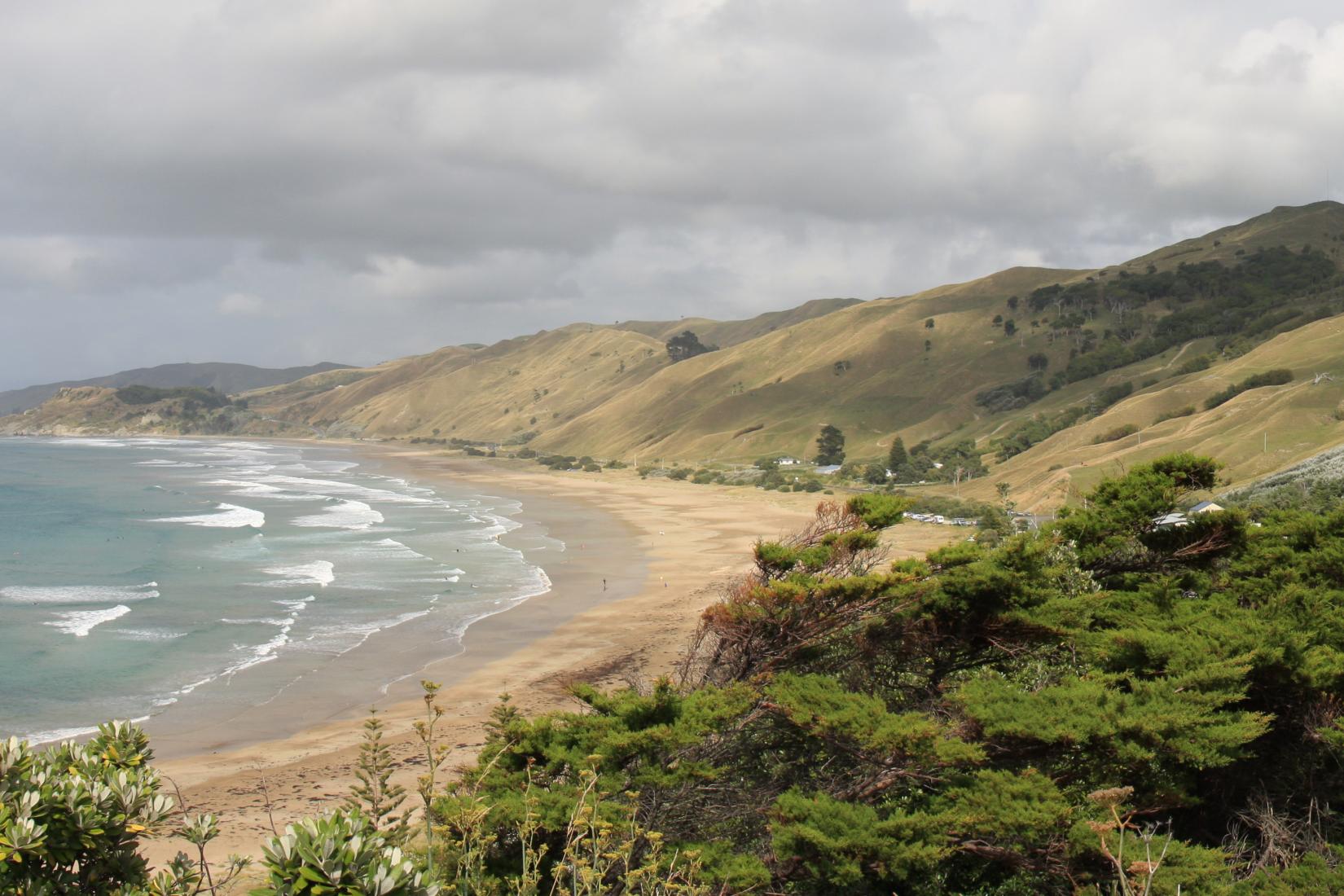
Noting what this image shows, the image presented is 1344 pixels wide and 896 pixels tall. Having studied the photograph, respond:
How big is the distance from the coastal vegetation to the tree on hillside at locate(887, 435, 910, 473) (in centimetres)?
8309

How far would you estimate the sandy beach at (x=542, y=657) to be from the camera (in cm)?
2050

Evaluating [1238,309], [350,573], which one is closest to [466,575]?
[350,573]

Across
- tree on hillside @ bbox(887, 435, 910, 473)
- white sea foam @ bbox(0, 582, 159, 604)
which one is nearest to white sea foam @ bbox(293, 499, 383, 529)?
white sea foam @ bbox(0, 582, 159, 604)

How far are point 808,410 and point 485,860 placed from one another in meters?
134

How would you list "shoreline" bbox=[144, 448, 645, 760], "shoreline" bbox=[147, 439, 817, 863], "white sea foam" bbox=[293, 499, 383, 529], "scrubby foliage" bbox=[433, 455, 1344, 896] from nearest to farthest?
1. "scrubby foliage" bbox=[433, 455, 1344, 896]
2. "shoreline" bbox=[147, 439, 817, 863]
3. "shoreline" bbox=[144, 448, 645, 760]
4. "white sea foam" bbox=[293, 499, 383, 529]

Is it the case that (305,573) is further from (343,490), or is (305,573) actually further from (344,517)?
(343,490)

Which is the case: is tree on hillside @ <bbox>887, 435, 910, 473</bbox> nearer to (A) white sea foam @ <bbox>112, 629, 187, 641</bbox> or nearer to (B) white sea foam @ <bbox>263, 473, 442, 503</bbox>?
(B) white sea foam @ <bbox>263, 473, 442, 503</bbox>

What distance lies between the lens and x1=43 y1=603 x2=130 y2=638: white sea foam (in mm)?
34875

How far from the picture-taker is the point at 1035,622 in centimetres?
1377

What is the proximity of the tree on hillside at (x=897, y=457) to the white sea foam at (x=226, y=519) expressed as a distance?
57.7 meters

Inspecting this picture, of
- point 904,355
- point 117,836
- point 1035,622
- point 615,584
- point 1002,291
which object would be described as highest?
point 1002,291

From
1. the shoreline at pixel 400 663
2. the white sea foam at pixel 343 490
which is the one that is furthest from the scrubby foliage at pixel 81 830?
the white sea foam at pixel 343 490

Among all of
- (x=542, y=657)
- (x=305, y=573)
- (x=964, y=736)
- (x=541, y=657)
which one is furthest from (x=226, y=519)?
(x=964, y=736)

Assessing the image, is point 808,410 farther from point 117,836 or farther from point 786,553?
point 117,836
